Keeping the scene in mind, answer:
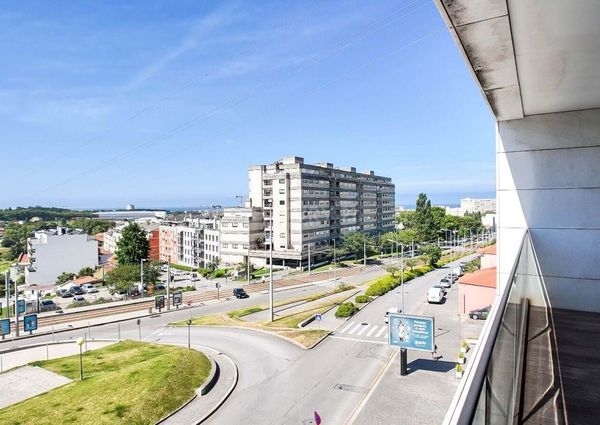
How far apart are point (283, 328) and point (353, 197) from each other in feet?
156

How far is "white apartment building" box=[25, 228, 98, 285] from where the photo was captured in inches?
2356

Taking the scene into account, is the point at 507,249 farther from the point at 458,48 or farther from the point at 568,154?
the point at 458,48

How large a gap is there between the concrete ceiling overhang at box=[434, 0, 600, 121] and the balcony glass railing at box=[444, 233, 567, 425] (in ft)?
6.19

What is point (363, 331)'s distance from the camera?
23.3m

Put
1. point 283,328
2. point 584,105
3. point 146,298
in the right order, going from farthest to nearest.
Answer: point 146,298 < point 283,328 < point 584,105

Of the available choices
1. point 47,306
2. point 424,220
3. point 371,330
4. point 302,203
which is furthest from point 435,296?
point 424,220

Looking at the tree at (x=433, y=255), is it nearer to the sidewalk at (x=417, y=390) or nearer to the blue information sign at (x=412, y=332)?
the sidewalk at (x=417, y=390)

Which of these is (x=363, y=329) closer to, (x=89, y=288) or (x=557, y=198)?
(x=557, y=198)

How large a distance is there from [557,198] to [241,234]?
177 ft

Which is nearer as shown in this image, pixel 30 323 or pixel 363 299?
pixel 30 323

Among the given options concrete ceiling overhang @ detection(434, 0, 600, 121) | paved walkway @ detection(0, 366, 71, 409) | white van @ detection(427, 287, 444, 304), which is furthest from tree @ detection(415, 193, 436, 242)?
concrete ceiling overhang @ detection(434, 0, 600, 121)

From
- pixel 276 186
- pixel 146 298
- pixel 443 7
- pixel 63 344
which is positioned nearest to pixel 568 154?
pixel 443 7

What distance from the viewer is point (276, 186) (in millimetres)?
57406

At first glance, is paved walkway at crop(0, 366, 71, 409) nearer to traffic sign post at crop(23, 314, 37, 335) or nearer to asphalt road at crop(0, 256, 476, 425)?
traffic sign post at crop(23, 314, 37, 335)
